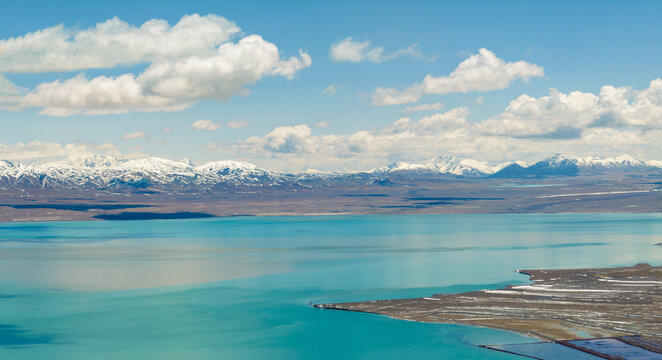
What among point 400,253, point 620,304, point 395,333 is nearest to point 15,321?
point 395,333

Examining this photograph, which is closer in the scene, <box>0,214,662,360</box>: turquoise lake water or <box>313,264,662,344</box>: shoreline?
<box>0,214,662,360</box>: turquoise lake water

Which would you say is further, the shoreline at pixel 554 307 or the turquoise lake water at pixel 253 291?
the shoreline at pixel 554 307

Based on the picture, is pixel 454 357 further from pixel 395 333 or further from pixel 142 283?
pixel 142 283

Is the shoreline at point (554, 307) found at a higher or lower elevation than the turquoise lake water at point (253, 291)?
higher

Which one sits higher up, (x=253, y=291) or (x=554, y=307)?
(x=554, y=307)

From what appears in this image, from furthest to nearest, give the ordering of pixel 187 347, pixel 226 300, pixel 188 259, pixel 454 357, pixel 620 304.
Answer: pixel 188 259 → pixel 226 300 → pixel 620 304 → pixel 187 347 → pixel 454 357

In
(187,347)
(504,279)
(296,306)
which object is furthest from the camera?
(504,279)

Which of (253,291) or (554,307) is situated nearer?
(554,307)

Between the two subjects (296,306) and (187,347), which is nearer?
(187,347)
